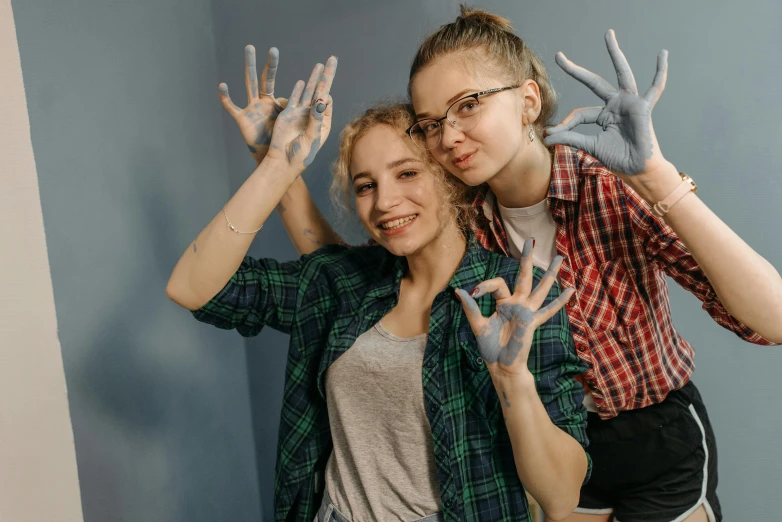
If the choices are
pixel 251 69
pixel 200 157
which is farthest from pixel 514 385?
pixel 200 157

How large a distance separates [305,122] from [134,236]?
0.55 meters

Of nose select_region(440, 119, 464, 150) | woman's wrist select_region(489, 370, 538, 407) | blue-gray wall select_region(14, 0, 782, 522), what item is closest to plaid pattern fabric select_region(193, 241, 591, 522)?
woman's wrist select_region(489, 370, 538, 407)

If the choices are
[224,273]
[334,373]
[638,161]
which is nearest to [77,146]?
[224,273]

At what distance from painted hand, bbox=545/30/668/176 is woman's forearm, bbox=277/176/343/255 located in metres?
0.63

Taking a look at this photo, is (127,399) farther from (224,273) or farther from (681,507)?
(681,507)

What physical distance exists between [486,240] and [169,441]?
971 millimetres

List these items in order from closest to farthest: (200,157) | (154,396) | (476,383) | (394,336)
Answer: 1. (476,383)
2. (394,336)
3. (154,396)
4. (200,157)

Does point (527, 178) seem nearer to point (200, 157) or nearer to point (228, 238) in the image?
point (228, 238)

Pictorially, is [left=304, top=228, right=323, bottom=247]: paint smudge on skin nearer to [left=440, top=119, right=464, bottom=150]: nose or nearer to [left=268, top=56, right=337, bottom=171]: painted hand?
[left=268, top=56, right=337, bottom=171]: painted hand

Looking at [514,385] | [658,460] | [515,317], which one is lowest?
[658,460]

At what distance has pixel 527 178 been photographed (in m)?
1.23

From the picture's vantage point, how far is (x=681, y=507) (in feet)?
4.05

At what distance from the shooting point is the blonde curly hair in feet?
4.04

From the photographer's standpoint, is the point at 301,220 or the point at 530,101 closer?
the point at 530,101
